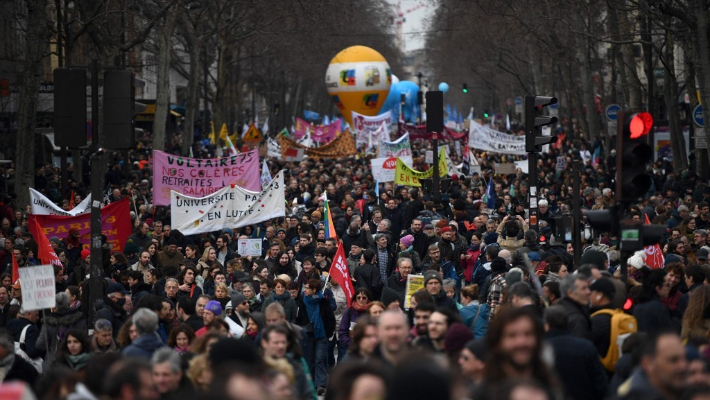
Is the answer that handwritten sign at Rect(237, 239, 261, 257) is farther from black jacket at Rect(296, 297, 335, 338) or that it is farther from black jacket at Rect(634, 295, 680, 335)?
black jacket at Rect(634, 295, 680, 335)

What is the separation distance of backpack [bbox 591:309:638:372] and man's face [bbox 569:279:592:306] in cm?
17

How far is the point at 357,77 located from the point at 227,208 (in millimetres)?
48926

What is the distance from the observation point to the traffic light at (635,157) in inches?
419

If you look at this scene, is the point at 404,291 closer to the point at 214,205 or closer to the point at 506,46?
the point at 214,205

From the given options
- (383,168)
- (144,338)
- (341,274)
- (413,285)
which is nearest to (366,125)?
(383,168)

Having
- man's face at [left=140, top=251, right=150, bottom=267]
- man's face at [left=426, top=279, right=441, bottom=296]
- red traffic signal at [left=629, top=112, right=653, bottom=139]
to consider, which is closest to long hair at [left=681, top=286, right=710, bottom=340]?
red traffic signal at [left=629, top=112, right=653, bottom=139]

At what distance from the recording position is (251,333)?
36.0ft

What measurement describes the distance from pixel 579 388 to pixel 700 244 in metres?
9.72

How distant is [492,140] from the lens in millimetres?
35844

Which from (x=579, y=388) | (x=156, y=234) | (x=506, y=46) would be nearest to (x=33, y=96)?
(x=156, y=234)

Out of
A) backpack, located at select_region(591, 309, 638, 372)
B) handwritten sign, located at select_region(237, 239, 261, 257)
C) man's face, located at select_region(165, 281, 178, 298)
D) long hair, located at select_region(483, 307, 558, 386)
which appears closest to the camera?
long hair, located at select_region(483, 307, 558, 386)

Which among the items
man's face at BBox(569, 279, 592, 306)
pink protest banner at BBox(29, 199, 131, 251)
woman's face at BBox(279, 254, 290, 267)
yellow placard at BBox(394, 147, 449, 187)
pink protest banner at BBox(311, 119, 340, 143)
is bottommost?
man's face at BBox(569, 279, 592, 306)

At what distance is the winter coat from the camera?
38.3ft

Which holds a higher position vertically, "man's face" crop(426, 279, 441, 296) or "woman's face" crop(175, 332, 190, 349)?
"man's face" crop(426, 279, 441, 296)
